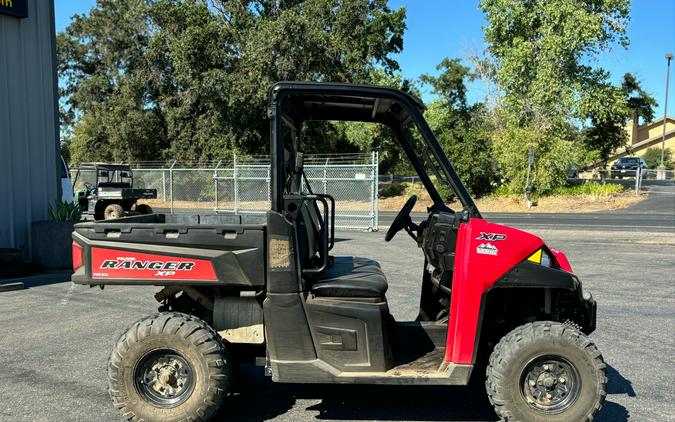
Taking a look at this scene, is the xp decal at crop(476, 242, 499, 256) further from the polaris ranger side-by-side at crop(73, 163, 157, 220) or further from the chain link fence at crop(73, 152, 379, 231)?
the polaris ranger side-by-side at crop(73, 163, 157, 220)

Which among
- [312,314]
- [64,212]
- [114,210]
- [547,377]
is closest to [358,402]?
[312,314]

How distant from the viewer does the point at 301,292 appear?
11.2 ft

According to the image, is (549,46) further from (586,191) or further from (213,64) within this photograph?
(213,64)

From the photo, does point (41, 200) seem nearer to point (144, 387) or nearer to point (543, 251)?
point (144, 387)

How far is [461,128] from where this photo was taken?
30734 millimetres

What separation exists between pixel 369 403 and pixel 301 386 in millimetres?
649

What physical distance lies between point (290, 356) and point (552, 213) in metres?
22.8

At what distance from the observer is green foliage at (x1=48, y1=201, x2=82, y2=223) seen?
→ 32.4 feet

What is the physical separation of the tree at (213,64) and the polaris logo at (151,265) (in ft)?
77.5

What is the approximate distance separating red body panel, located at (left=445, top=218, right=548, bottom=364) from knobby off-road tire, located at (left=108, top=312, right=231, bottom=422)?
1.59 m

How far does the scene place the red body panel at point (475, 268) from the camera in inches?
132

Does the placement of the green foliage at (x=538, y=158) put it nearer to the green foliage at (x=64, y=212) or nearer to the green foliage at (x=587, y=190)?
the green foliage at (x=587, y=190)

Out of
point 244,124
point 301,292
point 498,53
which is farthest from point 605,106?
point 301,292

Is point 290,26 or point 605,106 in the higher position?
point 290,26
